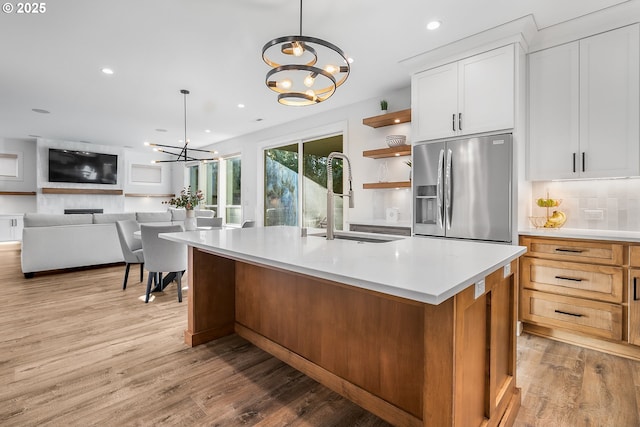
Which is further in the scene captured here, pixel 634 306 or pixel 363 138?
pixel 363 138

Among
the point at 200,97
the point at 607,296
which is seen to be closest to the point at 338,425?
the point at 607,296

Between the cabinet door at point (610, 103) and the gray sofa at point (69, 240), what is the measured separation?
573 cm

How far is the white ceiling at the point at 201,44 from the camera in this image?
2471 millimetres

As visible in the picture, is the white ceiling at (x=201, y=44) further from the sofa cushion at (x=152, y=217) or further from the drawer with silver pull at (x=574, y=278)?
the drawer with silver pull at (x=574, y=278)

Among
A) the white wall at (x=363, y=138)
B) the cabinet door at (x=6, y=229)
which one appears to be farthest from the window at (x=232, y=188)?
the cabinet door at (x=6, y=229)

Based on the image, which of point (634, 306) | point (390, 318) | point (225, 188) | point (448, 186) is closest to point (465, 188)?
point (448, 186)

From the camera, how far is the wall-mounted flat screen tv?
7.77 meters

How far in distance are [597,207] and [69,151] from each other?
1037 centimetres

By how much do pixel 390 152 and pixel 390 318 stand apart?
9.06 ft

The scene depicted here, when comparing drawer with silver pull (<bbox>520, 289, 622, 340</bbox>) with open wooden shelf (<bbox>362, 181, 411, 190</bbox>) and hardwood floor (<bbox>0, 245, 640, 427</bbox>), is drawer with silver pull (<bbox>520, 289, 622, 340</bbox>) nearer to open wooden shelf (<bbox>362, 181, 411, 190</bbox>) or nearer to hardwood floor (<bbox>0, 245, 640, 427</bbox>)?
hardwood floor (<bbox>0, 245, 640, 427</bbox>)

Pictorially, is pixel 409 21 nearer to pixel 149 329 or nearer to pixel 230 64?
pixel 230 64

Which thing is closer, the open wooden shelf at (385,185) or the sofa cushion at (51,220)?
the open wooden shelf at (385,185)

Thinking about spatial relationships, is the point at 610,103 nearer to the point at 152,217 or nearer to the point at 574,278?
the point at 574,278

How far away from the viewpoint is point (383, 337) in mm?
1595
